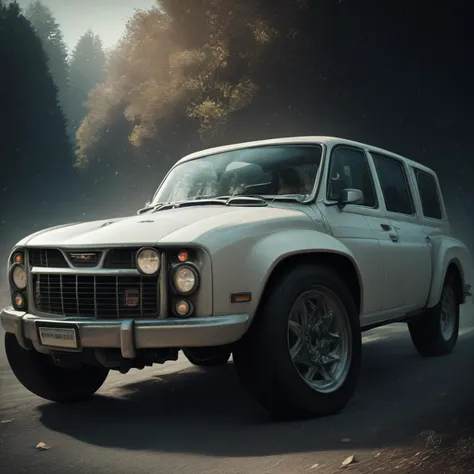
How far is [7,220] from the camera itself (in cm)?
3622

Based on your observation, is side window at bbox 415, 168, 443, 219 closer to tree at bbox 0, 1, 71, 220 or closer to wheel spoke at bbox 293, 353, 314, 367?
wheel spoke at bbox 293, 353, 314, 367

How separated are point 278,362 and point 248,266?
621mm

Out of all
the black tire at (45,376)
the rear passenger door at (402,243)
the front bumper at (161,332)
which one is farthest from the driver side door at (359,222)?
the black tire at (45,376)

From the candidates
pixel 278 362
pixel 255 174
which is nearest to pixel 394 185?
pixel 255 174

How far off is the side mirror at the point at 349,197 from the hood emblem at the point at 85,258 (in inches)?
80.1

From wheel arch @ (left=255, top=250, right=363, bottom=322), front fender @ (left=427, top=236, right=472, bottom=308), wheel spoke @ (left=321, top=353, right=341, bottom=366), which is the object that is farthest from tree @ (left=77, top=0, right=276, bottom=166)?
wheel spoke @ (left=321, top=353, right=341, bottom=366)

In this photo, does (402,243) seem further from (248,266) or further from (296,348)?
(248,266)

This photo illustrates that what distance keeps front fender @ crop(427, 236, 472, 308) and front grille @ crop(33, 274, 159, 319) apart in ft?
11.8

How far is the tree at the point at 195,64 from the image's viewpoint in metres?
23.8

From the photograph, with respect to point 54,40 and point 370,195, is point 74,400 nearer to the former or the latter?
point 370,195

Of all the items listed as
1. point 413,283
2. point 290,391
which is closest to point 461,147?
point 413,283

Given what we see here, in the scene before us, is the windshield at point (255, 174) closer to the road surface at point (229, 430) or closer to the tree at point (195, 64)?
the road surface at point (229, 430)

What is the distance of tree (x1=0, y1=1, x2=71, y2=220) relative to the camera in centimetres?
4000

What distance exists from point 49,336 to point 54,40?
293 feet
